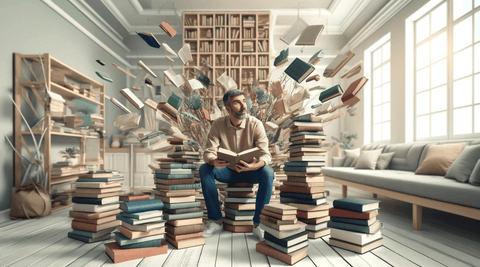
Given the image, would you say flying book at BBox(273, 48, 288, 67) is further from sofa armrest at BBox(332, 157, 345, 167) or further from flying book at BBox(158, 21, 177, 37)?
sofa armrest at BBox(332, 157, 345, 167)

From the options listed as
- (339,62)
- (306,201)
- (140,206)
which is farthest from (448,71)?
(140,206)

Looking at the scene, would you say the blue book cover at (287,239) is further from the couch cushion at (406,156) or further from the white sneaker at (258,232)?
the couch cushion at (406,156)

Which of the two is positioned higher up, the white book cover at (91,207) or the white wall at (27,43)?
the white wall at (27,43)

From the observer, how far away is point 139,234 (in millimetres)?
1648

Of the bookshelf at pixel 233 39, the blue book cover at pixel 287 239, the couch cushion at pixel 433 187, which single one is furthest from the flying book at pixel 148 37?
the bookshelf at pixel 233 39

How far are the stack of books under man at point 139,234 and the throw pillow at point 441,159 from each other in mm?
2502

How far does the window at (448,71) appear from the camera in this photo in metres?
3.42

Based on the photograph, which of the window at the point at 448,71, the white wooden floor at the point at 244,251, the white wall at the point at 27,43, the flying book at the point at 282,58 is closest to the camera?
the white wooden floor at the point at 244,251

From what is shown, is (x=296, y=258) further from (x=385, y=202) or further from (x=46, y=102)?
(x=46, y=102)

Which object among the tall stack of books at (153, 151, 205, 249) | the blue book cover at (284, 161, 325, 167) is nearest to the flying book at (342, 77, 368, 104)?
the blue book cover at (284, 161, 325, 167)

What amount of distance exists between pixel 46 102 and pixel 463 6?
16.4 ft

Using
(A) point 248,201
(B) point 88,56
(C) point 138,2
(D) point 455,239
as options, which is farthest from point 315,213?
(C) point 138,2

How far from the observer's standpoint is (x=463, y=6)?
360 cm

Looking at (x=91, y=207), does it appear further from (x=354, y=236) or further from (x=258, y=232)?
(x=354, y=236)
